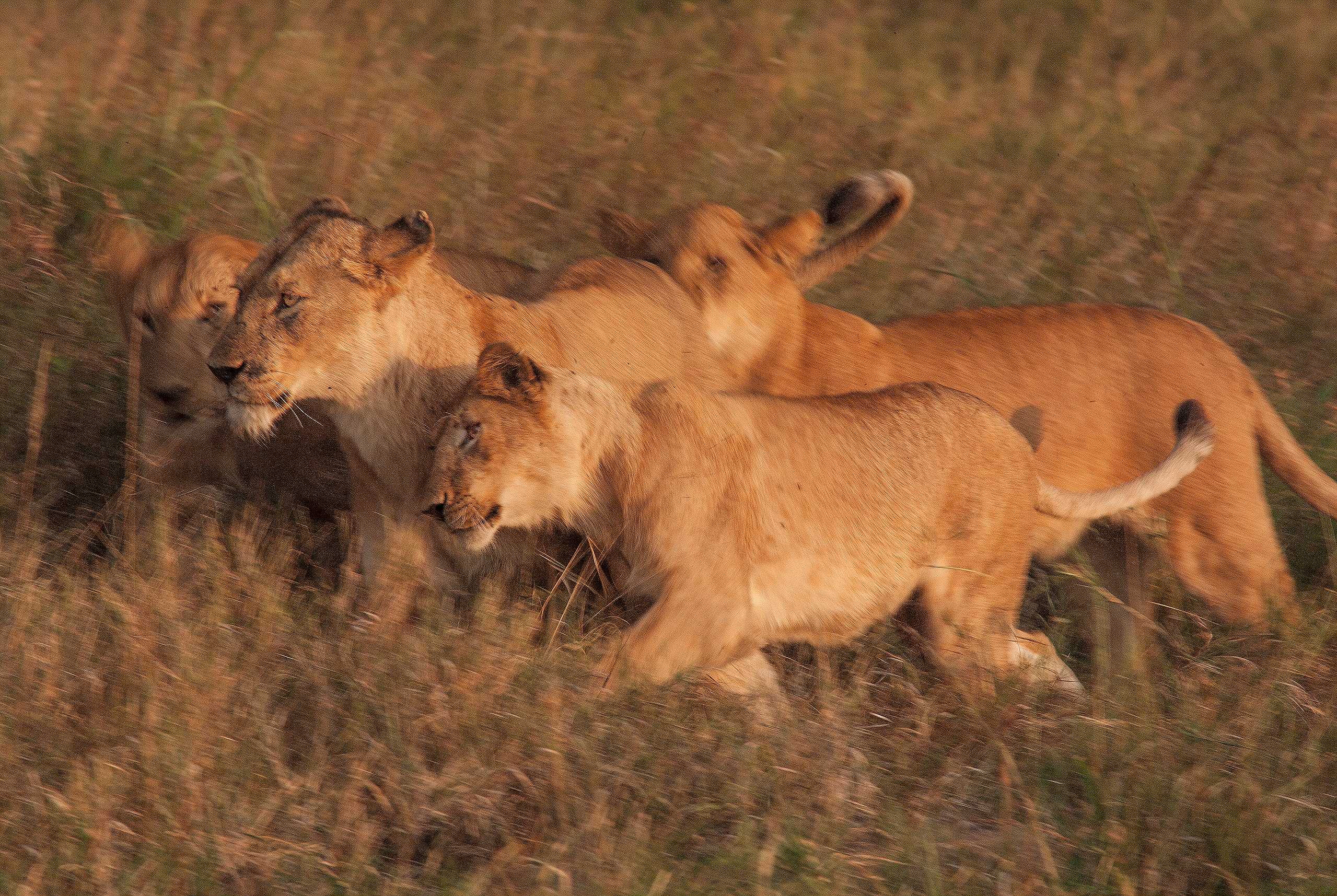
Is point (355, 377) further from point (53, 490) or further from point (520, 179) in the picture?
point (520, 179)

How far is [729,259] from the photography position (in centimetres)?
486

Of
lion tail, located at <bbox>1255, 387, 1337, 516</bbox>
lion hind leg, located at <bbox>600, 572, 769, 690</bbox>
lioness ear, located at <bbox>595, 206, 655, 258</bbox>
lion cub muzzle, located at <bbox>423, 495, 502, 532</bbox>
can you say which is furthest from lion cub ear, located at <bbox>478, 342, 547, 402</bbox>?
lion tail, located at <bbox>1255, 387, 1337, 516</bbox>

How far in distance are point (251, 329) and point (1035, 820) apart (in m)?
2.10

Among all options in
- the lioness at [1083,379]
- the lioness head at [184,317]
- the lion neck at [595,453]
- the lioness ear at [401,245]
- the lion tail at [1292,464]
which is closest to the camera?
the lion neck at [595,453]

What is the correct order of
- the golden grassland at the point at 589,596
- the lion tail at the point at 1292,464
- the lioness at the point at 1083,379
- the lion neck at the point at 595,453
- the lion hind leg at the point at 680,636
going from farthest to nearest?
the lion tail at the point at 1292,464
the lioness at the point at 1083,379
the lion neck at the point at 595,453
the lion hind leg at the point at 680,636
the golden grassland at the point at 589,596

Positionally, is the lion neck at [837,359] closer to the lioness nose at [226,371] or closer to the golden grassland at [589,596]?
the golden grassland at [589,596]

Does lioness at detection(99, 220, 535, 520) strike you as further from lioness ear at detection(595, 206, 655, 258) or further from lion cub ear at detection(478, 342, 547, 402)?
lion cub ear at detection(478, 342, 547, 402)

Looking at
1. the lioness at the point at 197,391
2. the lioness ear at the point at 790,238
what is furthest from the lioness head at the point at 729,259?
the lioness at the point at 197,391

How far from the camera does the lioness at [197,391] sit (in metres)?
4.27

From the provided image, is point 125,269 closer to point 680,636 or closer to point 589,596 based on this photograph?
point 589,596

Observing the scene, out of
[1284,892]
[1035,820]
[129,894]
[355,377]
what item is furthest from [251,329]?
[1284,892]

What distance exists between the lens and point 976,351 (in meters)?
4.59

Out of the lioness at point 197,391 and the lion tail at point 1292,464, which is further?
the lion tail at point 1292,464

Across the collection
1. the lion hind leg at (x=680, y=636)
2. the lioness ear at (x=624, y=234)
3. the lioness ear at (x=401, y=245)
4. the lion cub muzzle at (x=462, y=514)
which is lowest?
the lion hind leg at (x=680, y=636)
